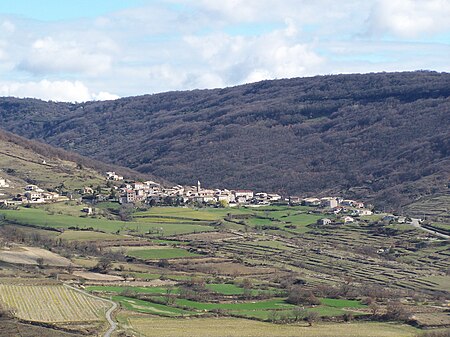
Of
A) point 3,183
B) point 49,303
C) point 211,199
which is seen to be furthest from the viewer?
point 211,199

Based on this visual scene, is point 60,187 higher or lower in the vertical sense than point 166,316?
higher

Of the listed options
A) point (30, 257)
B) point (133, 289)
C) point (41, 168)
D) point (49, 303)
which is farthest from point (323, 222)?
point (49, 303)

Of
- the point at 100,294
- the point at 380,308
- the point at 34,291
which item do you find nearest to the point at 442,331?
the point at 380,308

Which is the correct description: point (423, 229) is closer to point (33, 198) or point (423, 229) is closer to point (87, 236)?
point (87, 236)

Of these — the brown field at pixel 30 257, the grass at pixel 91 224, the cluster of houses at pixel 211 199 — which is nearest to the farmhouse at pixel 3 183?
the cluster of houses at pixel 211 199

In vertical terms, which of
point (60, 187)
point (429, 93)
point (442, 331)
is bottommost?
point (442, 331)

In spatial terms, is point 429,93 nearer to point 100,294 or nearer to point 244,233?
point 244,233
